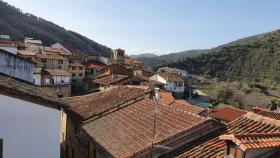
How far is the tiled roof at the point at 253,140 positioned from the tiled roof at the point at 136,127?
122 inches

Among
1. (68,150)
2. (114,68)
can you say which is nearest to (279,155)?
(68,150)

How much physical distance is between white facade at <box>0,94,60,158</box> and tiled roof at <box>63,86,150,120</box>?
3988 mm

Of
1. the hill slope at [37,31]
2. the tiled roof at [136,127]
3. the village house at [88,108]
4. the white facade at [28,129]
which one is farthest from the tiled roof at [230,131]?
the hill slope at [37,31]

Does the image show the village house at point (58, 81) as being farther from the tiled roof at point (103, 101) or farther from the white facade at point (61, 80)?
the tiled roof at point (103, 101)

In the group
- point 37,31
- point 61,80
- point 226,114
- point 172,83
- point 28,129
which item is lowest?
point 226,114

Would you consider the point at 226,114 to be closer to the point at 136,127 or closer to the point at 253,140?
the point at 136,127

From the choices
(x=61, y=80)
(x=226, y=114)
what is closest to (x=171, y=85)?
(x=61, y=80)

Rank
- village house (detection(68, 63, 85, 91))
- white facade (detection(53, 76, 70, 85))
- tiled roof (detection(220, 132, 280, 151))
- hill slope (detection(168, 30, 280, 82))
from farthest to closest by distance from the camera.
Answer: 1. hill slope (detection(168, 30, 280, 82))
2. village house (detection(68, 63, 85, 91))
3. white facade (detection(53, 76, 70, 85))
4. tiled roof (detection(220, 132, 280, 151))

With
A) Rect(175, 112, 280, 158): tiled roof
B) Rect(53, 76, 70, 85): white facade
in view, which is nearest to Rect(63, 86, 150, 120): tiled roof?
Rect(175, 112, 280, 158): tiled roof

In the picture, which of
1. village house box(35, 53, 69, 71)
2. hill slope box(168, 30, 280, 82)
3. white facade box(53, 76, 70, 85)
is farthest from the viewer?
hill slope box(168, 30, 280, 82)

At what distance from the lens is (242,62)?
11256 cm

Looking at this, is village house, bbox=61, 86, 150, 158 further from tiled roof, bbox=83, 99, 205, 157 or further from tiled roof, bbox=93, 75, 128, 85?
tiled roof, bbox=93, 75, 128, 85

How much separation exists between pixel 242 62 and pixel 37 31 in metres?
64.4

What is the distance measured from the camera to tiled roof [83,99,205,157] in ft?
39.7
